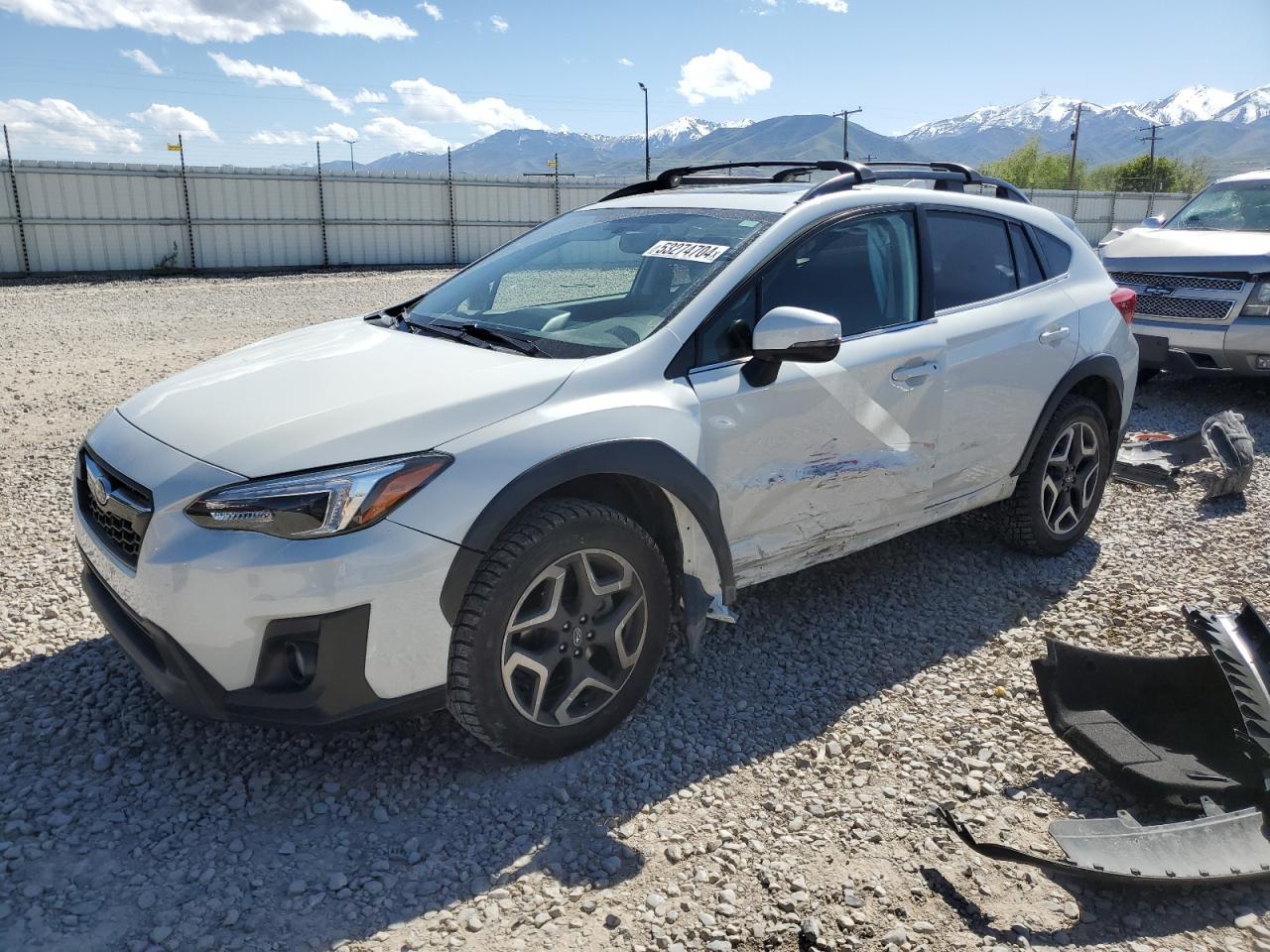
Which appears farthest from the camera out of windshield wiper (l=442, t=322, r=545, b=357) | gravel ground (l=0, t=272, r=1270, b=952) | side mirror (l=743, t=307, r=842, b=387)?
windshield wiper (l=442, t=322, r=545, b=357)

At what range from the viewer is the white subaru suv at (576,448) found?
2.62 meters

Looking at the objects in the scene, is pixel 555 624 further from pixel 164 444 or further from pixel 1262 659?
pixel 1262 659

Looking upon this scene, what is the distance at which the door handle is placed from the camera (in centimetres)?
376

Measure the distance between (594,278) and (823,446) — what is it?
1127mm

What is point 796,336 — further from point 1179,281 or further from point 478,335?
point 1179,281

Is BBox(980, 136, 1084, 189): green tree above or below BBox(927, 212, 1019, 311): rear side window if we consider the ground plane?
above

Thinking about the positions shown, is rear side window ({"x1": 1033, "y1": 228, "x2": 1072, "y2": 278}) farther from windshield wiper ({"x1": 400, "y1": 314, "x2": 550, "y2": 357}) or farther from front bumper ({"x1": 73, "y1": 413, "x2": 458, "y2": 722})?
front bumper ({"x1": 73, "y1": 413, "x2": 458, "y2": 722})

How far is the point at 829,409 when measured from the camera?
139 inches

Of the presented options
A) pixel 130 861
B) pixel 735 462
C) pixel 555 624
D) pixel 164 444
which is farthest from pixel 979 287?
pixel 130 861

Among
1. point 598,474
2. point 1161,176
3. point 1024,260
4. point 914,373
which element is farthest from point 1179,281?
point 1161,176

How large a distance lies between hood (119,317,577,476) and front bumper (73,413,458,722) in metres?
0.15

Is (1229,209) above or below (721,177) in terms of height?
below

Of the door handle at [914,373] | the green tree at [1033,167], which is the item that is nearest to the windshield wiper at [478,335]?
the door handle at [914,373]

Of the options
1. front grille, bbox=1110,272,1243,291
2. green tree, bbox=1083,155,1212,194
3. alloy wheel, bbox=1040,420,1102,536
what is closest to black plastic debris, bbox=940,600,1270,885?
alloy wheel, bbox=1040,420,1102,536
